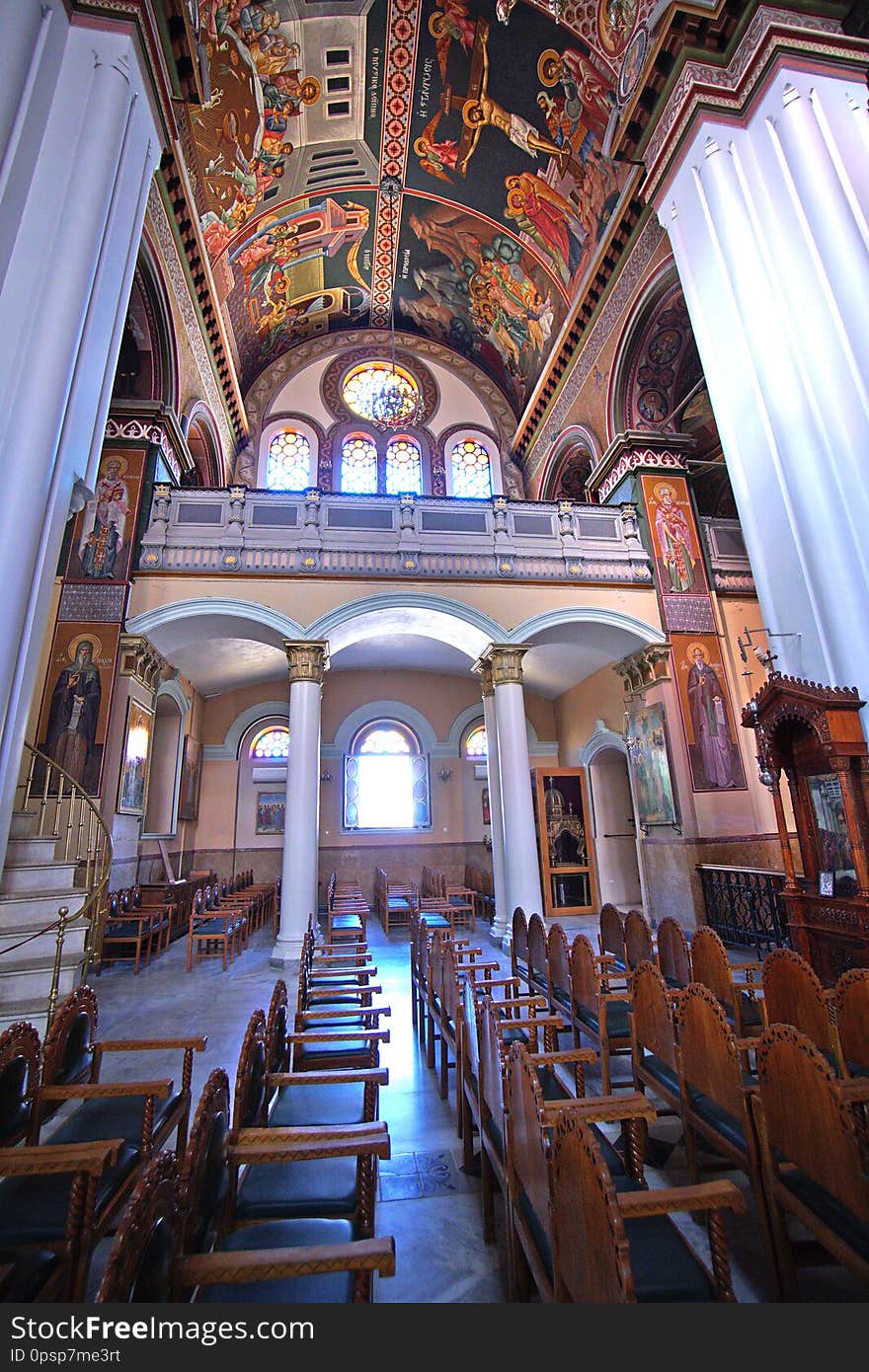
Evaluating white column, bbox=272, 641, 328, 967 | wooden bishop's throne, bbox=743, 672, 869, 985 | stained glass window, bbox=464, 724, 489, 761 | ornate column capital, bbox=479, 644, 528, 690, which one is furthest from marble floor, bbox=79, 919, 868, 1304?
stained glass window, bbox=464, 724, 489, 761

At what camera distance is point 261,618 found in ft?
28.1

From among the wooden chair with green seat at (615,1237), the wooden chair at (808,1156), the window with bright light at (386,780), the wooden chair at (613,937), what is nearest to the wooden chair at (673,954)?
the wooden chair at (613,937)

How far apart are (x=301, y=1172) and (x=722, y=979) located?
2606 mm

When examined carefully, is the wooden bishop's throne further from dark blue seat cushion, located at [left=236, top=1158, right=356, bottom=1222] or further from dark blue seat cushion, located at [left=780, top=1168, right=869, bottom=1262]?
dark blue seat cushion, located at [left=236, top=1158, right=356, bottom=1222]

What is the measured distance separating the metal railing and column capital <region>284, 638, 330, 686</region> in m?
6.06

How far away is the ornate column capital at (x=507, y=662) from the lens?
8906mm

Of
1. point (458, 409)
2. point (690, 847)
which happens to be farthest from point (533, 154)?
point (690, 847)

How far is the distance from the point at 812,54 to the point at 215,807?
47.0ft

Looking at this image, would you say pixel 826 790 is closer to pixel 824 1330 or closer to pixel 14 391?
pixel 824 1330

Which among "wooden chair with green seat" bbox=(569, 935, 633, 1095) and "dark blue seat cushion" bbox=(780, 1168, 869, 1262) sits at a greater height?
"wooden chair with green seat" bbox=(569, 935, 633, 1095)

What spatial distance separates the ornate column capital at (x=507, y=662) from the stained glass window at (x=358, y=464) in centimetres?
665

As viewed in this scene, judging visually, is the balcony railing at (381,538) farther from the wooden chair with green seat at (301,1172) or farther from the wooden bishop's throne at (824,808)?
the wooden chair with green seat at (301,1172)

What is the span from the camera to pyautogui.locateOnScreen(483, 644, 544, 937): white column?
27.0ft

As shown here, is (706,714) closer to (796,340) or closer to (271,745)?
(796,340)
